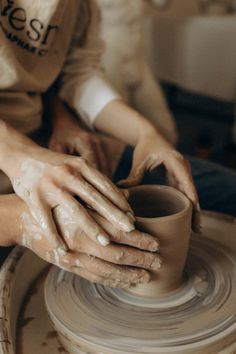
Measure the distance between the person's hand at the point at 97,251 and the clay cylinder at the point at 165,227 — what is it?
0.03m

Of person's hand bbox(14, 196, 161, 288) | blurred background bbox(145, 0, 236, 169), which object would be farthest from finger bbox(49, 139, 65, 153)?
blurred background bbox(145, 0, 236, 169)

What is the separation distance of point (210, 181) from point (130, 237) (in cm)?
57

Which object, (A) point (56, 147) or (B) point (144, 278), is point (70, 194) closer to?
Result: (B) point (144, 278)

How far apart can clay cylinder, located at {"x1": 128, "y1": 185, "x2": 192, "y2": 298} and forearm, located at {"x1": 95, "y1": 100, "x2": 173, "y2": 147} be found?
0.77 ft

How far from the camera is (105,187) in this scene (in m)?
0.72

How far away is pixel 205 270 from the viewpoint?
0.88m

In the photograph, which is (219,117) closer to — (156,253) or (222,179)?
(222,179)

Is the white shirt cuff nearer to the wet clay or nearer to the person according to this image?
the person

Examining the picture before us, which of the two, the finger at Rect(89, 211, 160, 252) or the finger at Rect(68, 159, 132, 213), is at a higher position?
the finger at Rect(68, 159, 132, 213)

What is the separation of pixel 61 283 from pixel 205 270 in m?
0.28

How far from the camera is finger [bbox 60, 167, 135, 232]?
2.28 ft

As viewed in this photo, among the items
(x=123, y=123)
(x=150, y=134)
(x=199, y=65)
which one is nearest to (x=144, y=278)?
(x=150, y=134)

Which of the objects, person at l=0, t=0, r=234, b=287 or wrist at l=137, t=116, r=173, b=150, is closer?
person at l=0, t=0, r=234, b=287

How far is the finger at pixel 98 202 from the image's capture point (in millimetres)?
695
